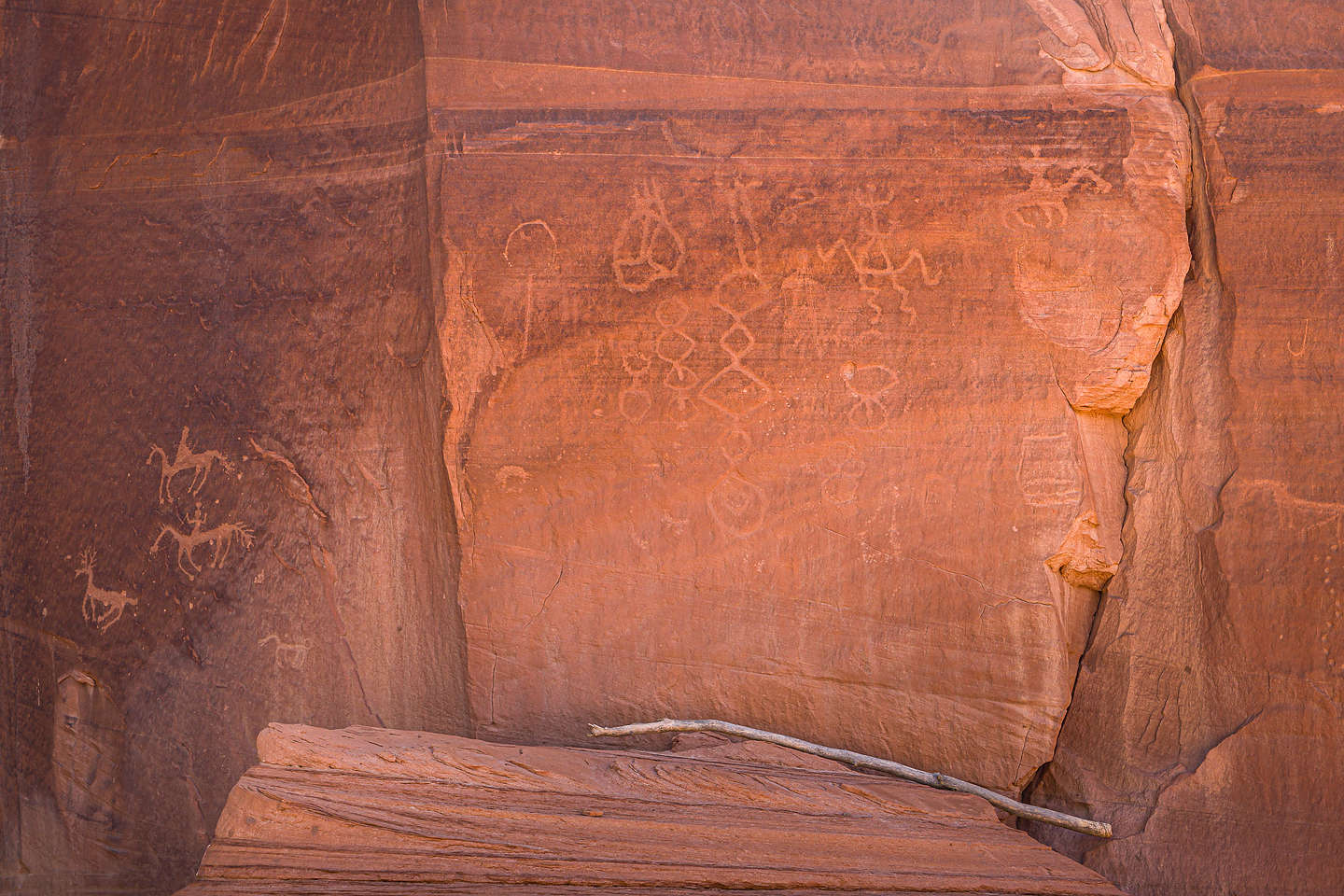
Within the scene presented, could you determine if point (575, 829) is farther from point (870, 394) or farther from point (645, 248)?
point (645, 248)

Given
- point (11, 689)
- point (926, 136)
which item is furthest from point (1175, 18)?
point (11, 689)

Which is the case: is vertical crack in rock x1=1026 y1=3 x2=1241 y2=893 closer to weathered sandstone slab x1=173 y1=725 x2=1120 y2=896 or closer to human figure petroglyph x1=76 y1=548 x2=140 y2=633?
weathered sandstone slab x1=173 y1=725 x2=1120 y2=896

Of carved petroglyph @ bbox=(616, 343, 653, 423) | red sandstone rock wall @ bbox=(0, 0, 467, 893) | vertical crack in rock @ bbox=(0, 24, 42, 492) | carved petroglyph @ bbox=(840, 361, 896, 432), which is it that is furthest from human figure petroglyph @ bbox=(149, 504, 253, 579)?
carved petroglyph @ bbox=(840, 361, 896, 432)

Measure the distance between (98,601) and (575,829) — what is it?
1797 millimetres

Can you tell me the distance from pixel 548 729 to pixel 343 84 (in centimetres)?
200

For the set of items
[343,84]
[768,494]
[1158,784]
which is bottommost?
[1158,784]

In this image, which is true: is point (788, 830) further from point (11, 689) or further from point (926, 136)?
point (11, 689)

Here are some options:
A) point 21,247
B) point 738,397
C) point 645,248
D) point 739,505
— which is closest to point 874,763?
point 739,505

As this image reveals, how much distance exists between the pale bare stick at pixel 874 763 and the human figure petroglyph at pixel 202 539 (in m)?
1.23

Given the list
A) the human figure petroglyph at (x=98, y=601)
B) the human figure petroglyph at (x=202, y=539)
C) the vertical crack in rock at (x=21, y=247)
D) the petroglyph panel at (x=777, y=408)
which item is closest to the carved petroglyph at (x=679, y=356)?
the petroglyph panel at (x=777, y=408)

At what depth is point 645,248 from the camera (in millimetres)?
2582

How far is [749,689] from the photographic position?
8.37 ft

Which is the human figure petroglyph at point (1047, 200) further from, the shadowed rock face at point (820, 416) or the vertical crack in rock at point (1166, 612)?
the vertical crack in rock at point (1166, 612)

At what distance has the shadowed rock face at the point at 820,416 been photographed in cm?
248
